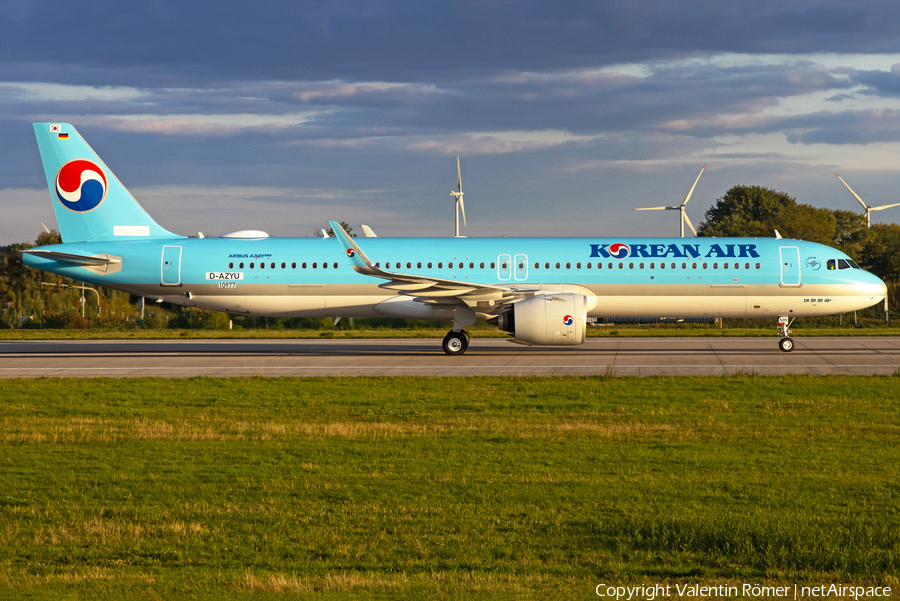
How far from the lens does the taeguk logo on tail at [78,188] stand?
30.5m

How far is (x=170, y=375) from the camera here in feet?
74.2

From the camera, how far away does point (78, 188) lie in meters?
30.5

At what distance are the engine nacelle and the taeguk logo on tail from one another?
16248 millimetres

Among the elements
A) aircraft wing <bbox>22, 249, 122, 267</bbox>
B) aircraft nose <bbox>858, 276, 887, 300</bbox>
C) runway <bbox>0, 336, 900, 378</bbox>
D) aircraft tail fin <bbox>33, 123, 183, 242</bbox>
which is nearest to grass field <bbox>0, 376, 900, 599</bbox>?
runway <bbox>0, 336, 900, 378</bbox>

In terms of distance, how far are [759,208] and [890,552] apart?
99.9m

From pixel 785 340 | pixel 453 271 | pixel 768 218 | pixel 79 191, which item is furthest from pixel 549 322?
pixel 768 218

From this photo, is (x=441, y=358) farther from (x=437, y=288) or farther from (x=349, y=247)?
(x=349, y=247)

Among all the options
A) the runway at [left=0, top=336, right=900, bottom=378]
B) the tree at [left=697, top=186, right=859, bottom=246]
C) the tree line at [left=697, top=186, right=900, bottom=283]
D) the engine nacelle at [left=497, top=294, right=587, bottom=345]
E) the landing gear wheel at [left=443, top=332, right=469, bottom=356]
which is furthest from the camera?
the tree at [left=697, top=186, right=859, bottom=246]

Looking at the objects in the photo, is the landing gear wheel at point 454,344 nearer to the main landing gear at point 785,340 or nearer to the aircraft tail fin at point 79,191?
the main landing gear at point 785,340

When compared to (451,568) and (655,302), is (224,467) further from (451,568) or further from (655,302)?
(655,302)

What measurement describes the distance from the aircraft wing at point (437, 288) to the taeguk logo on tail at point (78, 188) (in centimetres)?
979

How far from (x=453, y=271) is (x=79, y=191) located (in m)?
14.0

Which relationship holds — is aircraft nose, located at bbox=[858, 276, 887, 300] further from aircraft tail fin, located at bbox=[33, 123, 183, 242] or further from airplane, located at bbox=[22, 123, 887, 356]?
aircraft tail fin, located at bbox=[33, 123, 183, 242]

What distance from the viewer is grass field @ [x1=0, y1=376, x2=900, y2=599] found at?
6359mm
